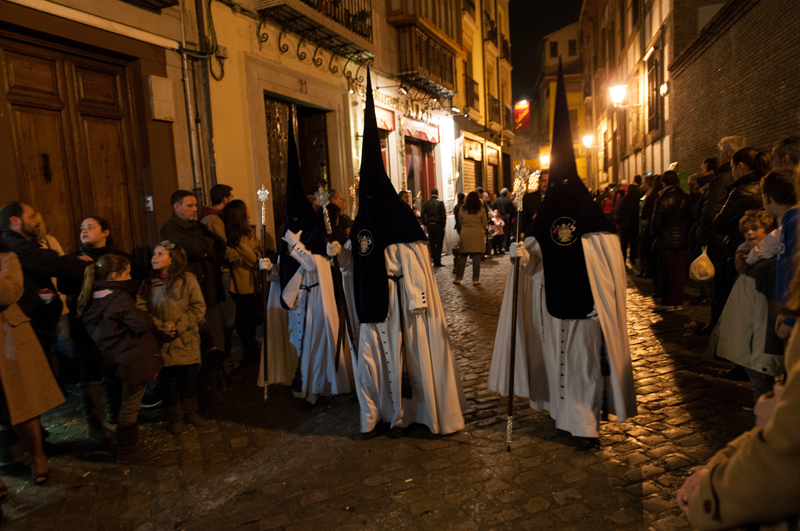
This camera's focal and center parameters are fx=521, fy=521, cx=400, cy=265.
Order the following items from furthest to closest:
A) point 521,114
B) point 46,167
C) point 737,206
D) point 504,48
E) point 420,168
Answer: point 521,114 → point 504,48 → point 420,168 → point 46,167 → point 737,206

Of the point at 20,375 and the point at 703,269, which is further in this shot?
the point at 703,269

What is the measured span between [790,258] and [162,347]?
14.3ft

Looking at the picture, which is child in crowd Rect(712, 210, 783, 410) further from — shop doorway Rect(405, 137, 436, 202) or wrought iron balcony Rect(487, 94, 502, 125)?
wrought iron balcony Rect(487, 94, 502, 125)

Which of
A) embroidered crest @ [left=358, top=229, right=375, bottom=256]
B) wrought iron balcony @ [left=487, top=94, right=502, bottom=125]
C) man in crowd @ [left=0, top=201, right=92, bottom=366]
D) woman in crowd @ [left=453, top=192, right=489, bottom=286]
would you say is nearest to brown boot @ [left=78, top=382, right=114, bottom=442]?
man in crowd @ [left=0, top=201, right=92, bottom=366]

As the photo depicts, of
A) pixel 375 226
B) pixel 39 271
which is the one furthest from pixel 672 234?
pixel 39 271

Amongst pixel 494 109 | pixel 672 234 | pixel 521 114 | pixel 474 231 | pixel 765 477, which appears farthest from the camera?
pixel 521 114

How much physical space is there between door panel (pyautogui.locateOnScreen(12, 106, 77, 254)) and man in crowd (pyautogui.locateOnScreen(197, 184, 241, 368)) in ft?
4.78

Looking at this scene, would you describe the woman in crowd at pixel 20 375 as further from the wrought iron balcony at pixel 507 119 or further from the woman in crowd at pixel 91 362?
the wrought iron balcony at pixel 507 119

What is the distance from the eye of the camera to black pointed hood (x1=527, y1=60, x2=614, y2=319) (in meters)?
3.62

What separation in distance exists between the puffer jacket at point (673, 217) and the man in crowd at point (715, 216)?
2.53 ft

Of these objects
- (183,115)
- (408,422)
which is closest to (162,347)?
(408,422)

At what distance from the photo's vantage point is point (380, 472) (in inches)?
136

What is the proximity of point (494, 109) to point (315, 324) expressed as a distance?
22.9 metres

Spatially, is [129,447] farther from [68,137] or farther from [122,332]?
[68,137]
